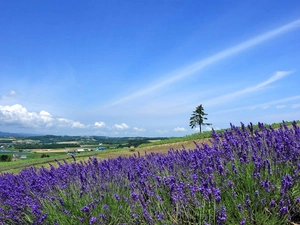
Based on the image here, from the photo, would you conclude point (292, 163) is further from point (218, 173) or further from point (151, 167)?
point (151, 167)

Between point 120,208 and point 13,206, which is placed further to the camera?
point 13,206

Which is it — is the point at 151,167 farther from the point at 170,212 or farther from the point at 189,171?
Answer: the point at 170,212

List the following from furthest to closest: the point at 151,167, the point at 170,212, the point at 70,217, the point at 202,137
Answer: the point at 202,137, the point at 151,167, the point at 70,217, the point at 170,212

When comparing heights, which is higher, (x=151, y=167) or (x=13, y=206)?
(x=151, y=167)

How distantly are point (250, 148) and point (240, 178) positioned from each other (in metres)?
0.69

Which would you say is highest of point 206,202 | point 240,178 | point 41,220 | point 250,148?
point 250,148

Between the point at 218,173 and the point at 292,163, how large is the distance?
0.72 meters

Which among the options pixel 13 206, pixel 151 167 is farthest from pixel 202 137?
pixel 13 206

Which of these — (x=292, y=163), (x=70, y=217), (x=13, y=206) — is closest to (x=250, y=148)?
(x=292, y=163)

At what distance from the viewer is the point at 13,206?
3.72 metres

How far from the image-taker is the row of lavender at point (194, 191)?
249 cm

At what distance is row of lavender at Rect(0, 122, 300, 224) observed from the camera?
2492 millimetres

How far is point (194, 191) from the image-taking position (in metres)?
2.60

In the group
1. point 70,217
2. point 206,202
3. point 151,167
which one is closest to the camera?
point 206,202
